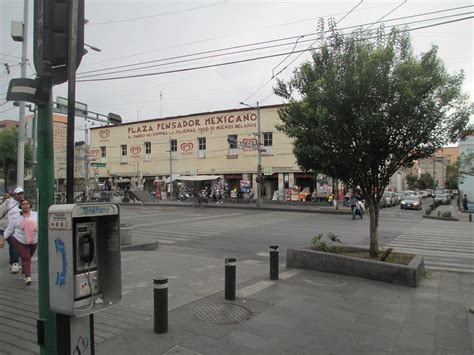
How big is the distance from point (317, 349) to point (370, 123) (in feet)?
16.6

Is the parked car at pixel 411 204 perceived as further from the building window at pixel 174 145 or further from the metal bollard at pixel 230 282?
the metal bollard at pixel 230 282

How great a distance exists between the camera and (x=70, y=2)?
11.7ft

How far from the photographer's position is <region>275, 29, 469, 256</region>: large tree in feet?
26.5

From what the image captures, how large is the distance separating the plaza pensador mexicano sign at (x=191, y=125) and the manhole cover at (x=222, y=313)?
1537 inches

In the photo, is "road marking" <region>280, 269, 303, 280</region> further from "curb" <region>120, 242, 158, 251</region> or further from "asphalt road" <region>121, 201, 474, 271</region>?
"curb" <region>120, 242, 158, 251</region>

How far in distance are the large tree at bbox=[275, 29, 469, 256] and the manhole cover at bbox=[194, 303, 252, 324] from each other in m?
4.23

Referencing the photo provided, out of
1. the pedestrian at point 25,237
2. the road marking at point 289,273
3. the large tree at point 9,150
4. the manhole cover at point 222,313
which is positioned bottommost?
the road marking at point 289,273

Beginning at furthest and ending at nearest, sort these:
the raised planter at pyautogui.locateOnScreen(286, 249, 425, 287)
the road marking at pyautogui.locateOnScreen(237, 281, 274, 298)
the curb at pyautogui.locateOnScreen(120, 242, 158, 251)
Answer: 1. the curb at pyautogui.locateOnScreen(120, 242, 158, 251)
2. the raised planter at pyautogui.locateOnScreen(286, 249, 425, 287)
3. the road marking at pyautogui.locateOnScreen(237, 281, 274, 298)

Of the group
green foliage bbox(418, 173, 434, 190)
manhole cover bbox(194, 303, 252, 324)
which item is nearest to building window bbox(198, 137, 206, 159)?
manhole cover bbox(194, 303, 252, 324)

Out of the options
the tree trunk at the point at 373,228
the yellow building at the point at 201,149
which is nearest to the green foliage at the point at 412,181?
the yellow building at the point at 201,149

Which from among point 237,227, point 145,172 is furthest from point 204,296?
point 145,172

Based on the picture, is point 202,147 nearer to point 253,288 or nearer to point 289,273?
point 289,273

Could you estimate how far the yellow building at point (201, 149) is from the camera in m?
42.8

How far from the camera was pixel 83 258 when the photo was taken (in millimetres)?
3557
